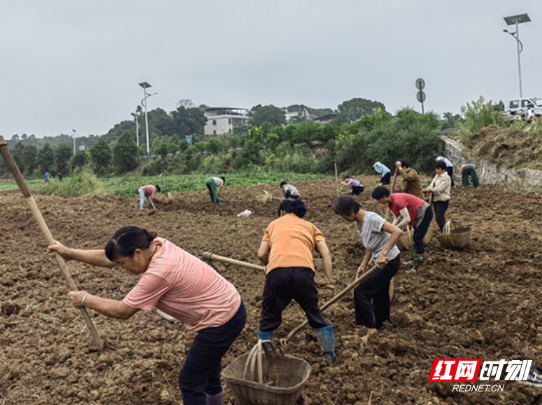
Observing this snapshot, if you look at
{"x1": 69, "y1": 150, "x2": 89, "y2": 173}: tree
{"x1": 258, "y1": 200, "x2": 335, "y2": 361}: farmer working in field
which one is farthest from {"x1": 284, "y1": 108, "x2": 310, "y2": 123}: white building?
{"x1": 258, "y1": 200, "x2": 335, "y2": 361}: farmer working in field

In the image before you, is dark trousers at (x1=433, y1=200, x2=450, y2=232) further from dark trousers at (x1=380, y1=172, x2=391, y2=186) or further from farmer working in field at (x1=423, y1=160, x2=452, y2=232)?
dark trousers at (x1=380, y1=172, x2=391, y2=186)

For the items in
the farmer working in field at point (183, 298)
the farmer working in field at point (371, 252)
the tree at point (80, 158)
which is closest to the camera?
the farmer working in field at point (183, 298)

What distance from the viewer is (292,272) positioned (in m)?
3.80

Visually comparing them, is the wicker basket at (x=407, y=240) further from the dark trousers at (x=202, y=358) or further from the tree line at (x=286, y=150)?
the tree line at (x=286, y=150)

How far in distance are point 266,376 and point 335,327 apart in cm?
149

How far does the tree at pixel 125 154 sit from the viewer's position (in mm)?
42688

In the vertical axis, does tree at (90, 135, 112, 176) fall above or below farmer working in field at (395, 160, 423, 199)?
above

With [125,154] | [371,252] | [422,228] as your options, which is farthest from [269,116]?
A: [371,252]

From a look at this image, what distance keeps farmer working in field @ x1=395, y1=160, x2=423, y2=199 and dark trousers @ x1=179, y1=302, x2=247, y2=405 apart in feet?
17.3

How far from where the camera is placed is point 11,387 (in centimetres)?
380

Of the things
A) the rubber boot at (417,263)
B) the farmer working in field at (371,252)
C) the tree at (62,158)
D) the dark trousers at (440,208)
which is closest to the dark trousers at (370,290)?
the farmer working in field at (371,252)

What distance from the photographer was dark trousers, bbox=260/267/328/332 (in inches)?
150

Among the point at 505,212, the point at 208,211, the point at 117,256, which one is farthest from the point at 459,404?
the point at 208,211

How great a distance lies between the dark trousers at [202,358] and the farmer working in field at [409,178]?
5283mm
